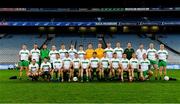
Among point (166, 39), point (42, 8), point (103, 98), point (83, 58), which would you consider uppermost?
point (42, 8)

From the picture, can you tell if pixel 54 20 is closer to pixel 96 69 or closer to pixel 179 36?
pixel 179 36

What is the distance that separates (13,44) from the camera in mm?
39750

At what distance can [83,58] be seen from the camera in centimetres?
1977

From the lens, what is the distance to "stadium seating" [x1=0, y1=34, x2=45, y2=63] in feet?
124

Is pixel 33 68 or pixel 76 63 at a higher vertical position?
pixel 76 63

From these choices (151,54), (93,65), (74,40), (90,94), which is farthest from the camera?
(74,40)

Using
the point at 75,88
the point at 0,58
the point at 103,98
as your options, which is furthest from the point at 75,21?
the point at 103,98

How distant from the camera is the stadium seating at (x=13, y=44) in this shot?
3785cm

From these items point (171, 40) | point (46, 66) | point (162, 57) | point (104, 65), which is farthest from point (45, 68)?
point (171, 40)

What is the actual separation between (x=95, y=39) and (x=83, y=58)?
67.2 feet

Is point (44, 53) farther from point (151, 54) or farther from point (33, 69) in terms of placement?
point (151, 54)

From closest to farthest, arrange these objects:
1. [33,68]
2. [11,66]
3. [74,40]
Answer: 1. [33,68]
2. [11,66]
3. [74,40]

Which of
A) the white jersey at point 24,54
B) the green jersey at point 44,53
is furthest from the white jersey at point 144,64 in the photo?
the white jersey at point 24,54

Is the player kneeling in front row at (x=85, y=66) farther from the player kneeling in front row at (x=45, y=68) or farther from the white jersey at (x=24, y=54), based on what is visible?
the white jersey at (x=24, y=54)
